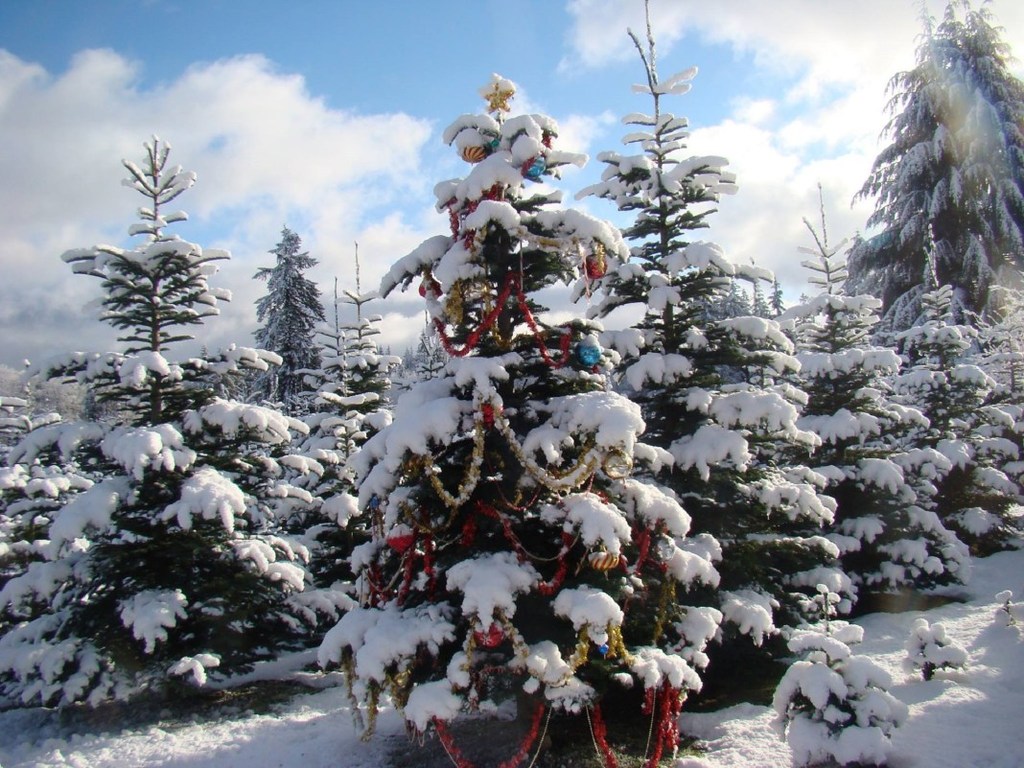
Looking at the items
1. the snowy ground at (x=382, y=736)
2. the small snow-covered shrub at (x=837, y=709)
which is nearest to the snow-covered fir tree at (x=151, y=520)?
the snowy ground at (x=382, y=736)

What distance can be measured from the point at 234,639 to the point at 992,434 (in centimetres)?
2186

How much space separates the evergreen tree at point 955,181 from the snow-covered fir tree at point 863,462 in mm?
13342

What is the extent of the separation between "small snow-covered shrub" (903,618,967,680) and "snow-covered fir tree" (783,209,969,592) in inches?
137

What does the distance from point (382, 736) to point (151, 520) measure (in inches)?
175

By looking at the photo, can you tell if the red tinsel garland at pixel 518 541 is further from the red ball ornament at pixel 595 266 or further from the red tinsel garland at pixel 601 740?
the red ball ornament at pixel 595 266

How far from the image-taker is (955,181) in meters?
26.0

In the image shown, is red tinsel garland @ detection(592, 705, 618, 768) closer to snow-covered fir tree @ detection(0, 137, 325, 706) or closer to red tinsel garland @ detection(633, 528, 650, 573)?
red tinsel garland @ detection(633, 528, 650, 573)

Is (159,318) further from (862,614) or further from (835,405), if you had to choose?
(862,614)

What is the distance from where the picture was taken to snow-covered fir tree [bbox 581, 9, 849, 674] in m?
9.21

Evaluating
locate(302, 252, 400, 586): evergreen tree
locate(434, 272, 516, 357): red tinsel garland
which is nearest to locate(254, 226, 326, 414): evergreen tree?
locate(302, 252, 400, 586): evergreen tree

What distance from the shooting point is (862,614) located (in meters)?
13.8

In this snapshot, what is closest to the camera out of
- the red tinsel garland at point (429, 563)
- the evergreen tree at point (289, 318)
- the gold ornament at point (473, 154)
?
the red tinsel garland at point (429, 563)

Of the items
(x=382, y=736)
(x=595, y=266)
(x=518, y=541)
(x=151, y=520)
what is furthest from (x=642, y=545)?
(x=151, y=520)

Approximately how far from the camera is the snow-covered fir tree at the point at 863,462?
43.4 ft
